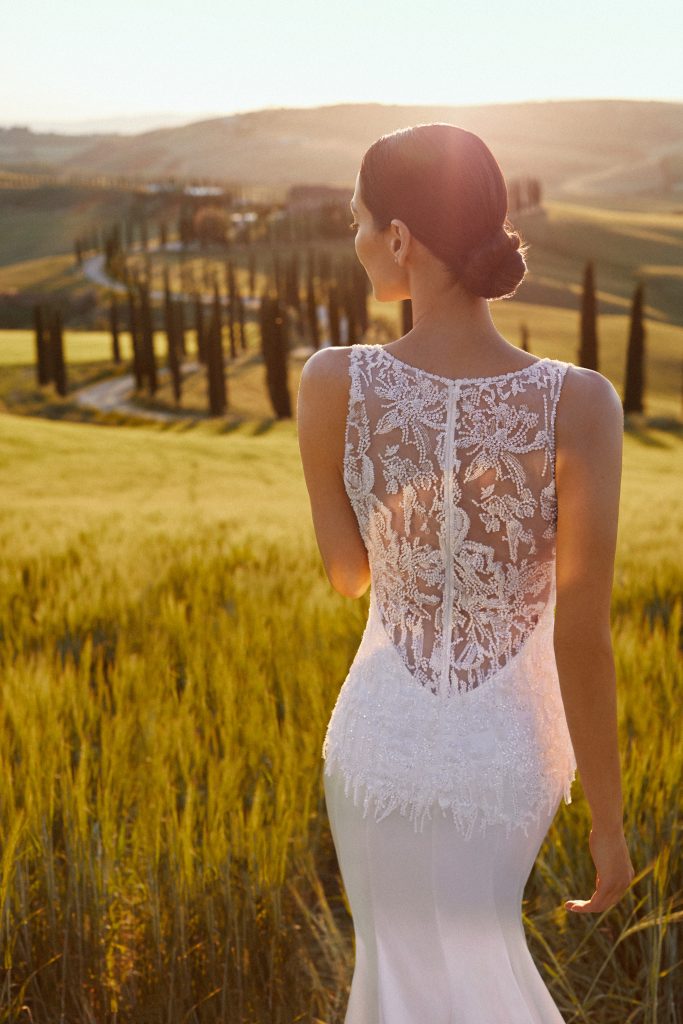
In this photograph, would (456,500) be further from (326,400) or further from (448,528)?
(326,400)

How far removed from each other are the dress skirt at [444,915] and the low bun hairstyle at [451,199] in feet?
3.80

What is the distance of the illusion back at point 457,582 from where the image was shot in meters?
2.21

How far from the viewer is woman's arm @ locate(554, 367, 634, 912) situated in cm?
214

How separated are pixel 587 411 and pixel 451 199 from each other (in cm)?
50

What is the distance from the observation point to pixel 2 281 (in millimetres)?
123562

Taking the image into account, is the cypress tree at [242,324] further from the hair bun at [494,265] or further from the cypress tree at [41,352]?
the hair bun at [494,265]

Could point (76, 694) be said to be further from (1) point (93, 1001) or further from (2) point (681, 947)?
(2) point (681, 947)

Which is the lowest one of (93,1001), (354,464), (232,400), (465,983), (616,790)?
(232,400)

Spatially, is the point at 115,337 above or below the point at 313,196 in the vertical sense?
below

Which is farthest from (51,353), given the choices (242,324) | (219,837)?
(219,837)

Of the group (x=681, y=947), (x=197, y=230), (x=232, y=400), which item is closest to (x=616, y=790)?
(x=681, y=947)

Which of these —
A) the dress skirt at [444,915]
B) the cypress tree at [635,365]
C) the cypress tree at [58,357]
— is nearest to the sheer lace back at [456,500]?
the dress skirt at [444,915]

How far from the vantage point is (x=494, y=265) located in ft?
6.98

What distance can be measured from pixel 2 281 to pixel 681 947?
130 metres
